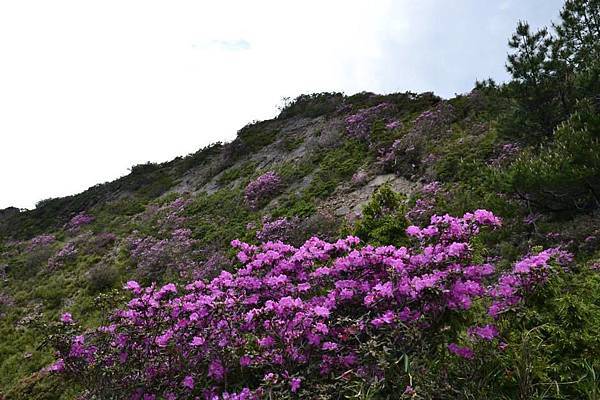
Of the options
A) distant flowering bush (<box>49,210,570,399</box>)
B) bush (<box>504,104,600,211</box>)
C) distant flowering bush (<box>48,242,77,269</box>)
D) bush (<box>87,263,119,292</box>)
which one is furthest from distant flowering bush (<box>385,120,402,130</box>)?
distant flowering bush (<box>48,242,77,269</box>)

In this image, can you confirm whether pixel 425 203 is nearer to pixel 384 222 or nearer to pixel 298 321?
pixel 384 222

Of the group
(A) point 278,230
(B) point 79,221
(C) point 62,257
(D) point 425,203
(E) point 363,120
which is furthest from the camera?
(B) point 79,221

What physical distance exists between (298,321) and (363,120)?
1635 cm

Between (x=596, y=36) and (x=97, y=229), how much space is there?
21.3 meters

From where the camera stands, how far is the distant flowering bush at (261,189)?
1664cm

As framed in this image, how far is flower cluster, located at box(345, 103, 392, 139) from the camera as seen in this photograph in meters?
18.4

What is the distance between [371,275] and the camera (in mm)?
4277

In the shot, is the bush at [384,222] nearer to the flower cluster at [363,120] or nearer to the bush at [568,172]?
the bush at [568,172]

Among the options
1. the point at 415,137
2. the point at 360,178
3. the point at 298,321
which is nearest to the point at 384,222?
the point at 298,321

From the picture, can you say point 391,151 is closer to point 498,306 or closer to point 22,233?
point 498,306

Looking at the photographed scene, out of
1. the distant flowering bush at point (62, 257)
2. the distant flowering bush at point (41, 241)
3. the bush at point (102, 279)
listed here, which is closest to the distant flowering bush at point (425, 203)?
the bush at point (102, 279)

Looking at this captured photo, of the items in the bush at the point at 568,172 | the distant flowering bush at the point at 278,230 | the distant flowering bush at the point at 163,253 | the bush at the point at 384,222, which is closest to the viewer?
the bush at the point at 568,172

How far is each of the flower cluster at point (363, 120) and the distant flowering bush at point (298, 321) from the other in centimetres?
1399

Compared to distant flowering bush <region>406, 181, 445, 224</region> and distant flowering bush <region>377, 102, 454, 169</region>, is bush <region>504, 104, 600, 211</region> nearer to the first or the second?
distant flowering bush <region>406, 181, 445, 224</region>
